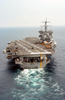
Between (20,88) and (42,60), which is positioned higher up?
(42,60)

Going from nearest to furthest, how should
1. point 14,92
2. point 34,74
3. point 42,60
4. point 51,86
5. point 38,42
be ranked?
point 14,92, point 51,86, point 34,74, point 42,60, point 38,42

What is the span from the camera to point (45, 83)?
1831 centimetres

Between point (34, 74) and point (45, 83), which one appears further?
point (34, 74)

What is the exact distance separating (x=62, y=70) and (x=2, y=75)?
13638 mm

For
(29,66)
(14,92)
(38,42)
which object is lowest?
(14,92)

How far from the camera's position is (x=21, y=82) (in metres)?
18.6

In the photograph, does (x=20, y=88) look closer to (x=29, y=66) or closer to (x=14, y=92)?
(x=14, y=92)

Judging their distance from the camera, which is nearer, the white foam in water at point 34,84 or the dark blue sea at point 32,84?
the dark blue sea at point 32,84

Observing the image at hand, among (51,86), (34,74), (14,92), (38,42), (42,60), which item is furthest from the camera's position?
(38,42)

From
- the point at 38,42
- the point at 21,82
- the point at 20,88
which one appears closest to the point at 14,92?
the point at 20,88

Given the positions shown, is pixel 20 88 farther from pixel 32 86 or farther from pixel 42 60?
pixel 42 60

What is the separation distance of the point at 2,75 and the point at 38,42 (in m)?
15.8

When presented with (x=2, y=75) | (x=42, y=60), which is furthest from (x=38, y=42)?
(x=2, y=75)

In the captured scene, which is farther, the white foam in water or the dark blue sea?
the white foam in water
